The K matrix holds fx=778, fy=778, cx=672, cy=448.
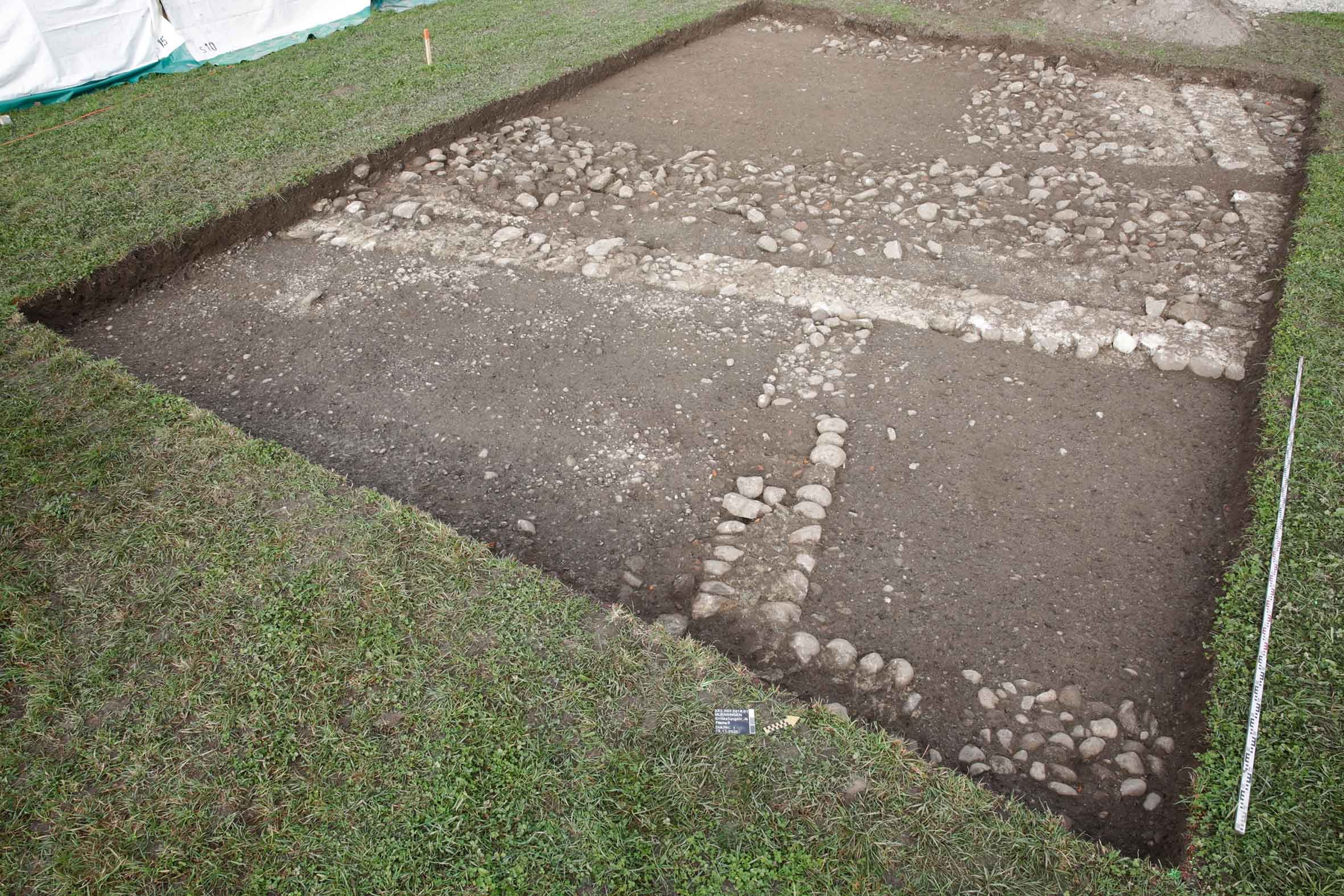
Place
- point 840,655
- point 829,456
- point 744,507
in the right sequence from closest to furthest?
point 840,655 < point 744,507 < point 829,456

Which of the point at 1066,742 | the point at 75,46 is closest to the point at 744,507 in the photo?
the point at 1066,742

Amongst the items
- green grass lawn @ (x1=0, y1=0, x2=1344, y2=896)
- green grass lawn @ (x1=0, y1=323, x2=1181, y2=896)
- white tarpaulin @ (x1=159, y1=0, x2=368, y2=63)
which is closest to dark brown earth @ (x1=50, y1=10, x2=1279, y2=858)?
green grass lawn @ (x1=0, y1=0, x2=1344, y2=896)

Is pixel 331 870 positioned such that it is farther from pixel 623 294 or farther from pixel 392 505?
pixel 623 294

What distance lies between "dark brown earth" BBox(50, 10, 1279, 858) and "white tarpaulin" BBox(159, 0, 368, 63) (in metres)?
4.12

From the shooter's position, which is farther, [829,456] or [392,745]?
[829,456]

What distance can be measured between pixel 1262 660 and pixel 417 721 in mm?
2594

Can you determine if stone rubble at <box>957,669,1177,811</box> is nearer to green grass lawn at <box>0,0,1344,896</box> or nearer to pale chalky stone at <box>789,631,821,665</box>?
green grass lawn at <box>0,0,1344,896</box>

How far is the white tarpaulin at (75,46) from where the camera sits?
644cm

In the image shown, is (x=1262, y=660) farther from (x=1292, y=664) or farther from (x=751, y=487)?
(x=751, y=487)

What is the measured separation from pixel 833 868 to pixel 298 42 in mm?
8993

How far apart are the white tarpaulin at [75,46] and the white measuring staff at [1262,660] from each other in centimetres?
903

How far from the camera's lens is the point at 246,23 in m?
7.80

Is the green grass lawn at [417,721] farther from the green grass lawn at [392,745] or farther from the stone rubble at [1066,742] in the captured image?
the stone rubble at [1066,742]

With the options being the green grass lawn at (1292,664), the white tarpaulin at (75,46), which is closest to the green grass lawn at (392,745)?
the green grass lawn at (1292,664)
